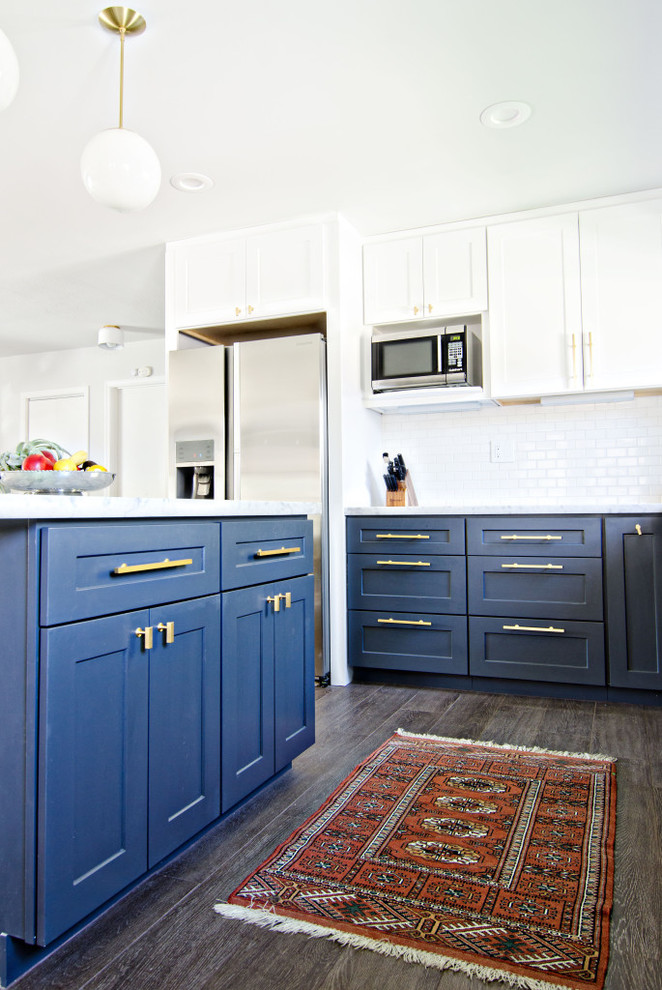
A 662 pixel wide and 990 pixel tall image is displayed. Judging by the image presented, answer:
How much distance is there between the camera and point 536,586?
3281 millimetres

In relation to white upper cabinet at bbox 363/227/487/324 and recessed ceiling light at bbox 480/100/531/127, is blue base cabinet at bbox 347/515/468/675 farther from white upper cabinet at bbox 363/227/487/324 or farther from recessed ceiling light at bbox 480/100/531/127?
recessed ceiling light at bbox 480/100/531/127

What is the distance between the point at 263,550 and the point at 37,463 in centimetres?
66

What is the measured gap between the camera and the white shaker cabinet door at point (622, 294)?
342cm

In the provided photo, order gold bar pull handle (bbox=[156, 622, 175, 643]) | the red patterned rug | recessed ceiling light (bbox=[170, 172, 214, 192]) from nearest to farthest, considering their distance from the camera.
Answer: the red patterned rug → gold bar pull handle (bbox=[156, 622, 175, 643]) → recessed ceiling light (bbox=[170, 172, 214, 192])

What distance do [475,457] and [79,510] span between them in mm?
3061

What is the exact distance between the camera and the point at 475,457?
4090 millimetres

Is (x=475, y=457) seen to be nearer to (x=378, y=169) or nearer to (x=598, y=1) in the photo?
(x=378, y=169)

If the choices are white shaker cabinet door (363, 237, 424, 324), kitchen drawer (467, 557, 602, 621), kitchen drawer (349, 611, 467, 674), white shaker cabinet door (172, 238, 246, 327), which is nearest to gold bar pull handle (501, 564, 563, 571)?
kitchen drawer (467, 557, 602, 621)

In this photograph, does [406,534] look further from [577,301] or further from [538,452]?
[577,301]

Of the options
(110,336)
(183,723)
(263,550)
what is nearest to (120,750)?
(183,723)

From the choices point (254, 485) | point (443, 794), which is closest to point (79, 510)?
point (443, 794)

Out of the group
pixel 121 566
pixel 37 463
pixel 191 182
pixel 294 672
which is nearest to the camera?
pixel 121 566

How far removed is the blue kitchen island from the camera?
124 cm

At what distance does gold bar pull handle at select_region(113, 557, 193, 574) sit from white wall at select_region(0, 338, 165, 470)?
5184mm
